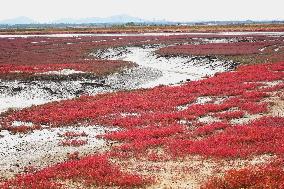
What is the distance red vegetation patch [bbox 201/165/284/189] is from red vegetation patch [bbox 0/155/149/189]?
8.37 feet

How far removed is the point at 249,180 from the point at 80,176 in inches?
239

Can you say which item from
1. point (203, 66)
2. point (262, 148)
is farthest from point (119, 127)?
point (203, 66)

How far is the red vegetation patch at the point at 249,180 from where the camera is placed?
13317mm

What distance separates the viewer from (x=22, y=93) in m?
37.7

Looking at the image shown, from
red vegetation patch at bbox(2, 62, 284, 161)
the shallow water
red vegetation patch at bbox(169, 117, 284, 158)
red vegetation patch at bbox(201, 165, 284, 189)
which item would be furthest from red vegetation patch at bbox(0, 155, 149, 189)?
the shallow water

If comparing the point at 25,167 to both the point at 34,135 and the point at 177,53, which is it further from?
the point at 177,53

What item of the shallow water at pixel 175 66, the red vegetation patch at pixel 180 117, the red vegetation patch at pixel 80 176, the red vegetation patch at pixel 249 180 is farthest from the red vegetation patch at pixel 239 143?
the shallow water at pixel 175 66

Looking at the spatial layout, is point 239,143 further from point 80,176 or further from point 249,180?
point 80,176

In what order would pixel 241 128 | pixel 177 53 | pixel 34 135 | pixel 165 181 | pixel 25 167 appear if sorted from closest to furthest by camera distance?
pixel 165 181 < pixel 25 167 < pixel 241 128 < pixel 34 135 < pixel 177 53

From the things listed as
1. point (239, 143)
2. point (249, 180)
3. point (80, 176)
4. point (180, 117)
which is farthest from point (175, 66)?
point (249, 180)

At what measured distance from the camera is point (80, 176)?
16000 mm

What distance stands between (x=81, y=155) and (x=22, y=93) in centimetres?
2020

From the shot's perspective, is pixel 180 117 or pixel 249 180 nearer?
pixel 249 180

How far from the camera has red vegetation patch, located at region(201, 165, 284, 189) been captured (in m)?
13.3
